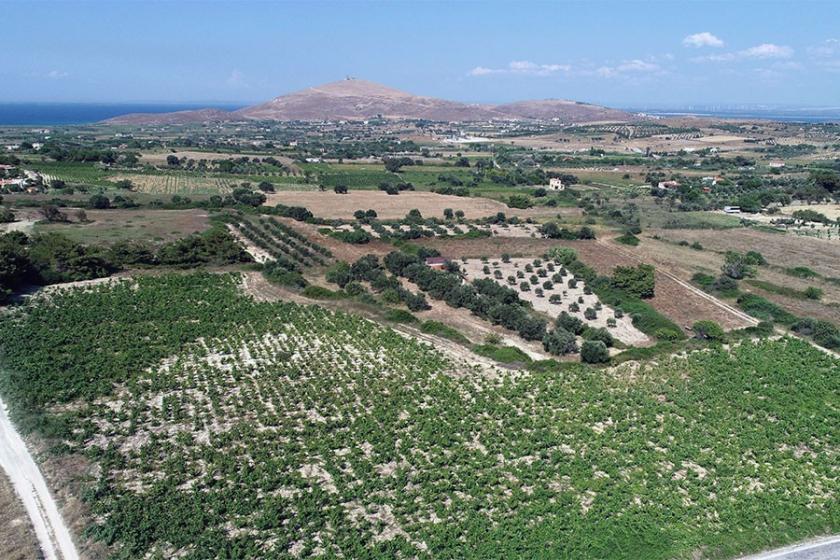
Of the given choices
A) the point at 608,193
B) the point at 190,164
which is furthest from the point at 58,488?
the point at 190,164

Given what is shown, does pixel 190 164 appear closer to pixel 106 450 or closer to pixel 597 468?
pixel 106 450

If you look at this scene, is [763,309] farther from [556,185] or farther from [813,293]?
[556,185]

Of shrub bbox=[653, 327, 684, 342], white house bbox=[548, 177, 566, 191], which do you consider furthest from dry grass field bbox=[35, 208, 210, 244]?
white house bbox=[548, 177, 566, 191]

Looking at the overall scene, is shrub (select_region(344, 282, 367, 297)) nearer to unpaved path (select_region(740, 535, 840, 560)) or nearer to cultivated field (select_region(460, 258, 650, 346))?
cultivated field (select_region(460, 258, 650, 346))

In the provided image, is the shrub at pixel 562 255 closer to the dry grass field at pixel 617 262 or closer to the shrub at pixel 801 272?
the dry grass field at pixel 617 262

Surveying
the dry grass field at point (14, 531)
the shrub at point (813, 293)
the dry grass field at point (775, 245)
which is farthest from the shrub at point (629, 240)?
the dry grass field at point (14, 531)

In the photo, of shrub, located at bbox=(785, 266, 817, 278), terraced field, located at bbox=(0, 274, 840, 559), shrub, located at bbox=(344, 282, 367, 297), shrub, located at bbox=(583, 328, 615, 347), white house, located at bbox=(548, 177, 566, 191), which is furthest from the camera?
white house, located at bbox=(548, 177, 566, 191)

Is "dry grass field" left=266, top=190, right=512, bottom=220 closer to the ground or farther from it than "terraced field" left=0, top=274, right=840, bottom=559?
farther from it
